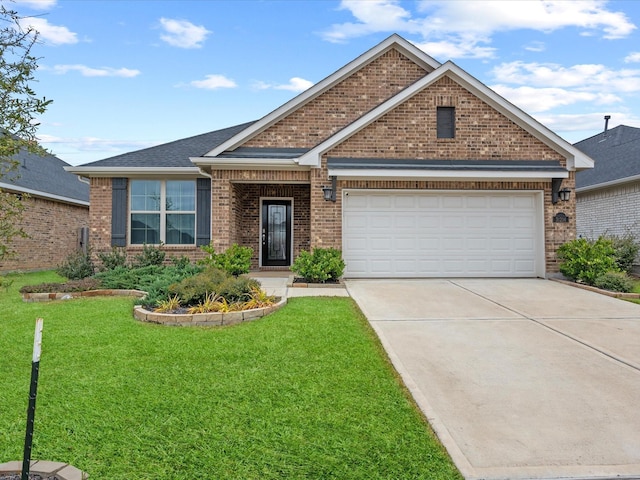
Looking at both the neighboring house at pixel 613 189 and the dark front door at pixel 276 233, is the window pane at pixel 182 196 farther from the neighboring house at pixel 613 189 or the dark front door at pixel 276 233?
the neighboring house at pixel 613 189

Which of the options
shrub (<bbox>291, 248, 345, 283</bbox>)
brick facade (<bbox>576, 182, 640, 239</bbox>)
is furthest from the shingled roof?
brick facade (<bbox>576, 182, 640, 239</bbox>)

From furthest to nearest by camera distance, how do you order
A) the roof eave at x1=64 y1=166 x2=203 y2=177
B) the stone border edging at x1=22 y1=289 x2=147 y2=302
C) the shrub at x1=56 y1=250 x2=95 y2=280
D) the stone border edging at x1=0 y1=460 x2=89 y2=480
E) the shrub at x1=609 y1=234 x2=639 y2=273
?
the shrub at x1=609 y1=234 x2=639 y2=273 → the roof eave at x1=64 y1=166 x2=203 y2=177 → the shrub at x1=56 y1=250 x2=95 y2=280 → the stone border edging at x1=22 y1=289 x2=147 y2=302 → the stone border edging at x1=0 y1=460 x2=89 y2=480

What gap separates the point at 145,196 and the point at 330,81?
6702 millimetres

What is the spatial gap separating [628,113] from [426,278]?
24303 millimetres

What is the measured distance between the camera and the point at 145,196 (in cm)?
1293

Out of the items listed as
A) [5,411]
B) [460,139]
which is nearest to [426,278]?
[460,139]

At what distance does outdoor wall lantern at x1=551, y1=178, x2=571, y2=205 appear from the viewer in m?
10.9

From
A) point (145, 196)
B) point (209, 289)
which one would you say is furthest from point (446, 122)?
point (145, 196)

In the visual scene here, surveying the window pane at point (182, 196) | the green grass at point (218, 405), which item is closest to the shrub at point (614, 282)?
the green grass at point (218, 405)

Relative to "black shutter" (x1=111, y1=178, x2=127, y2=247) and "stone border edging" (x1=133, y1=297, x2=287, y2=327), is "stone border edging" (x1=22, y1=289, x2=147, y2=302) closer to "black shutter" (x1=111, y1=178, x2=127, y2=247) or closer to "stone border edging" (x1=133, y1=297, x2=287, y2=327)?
"stone border edging" (x1=133, y1=297, x2=287, y2=327)

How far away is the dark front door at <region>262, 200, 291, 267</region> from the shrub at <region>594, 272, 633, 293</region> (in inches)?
343

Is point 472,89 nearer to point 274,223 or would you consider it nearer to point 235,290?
point 274,223

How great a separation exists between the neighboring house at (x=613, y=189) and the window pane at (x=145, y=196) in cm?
1504

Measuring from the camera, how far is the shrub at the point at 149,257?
11.7 metres
